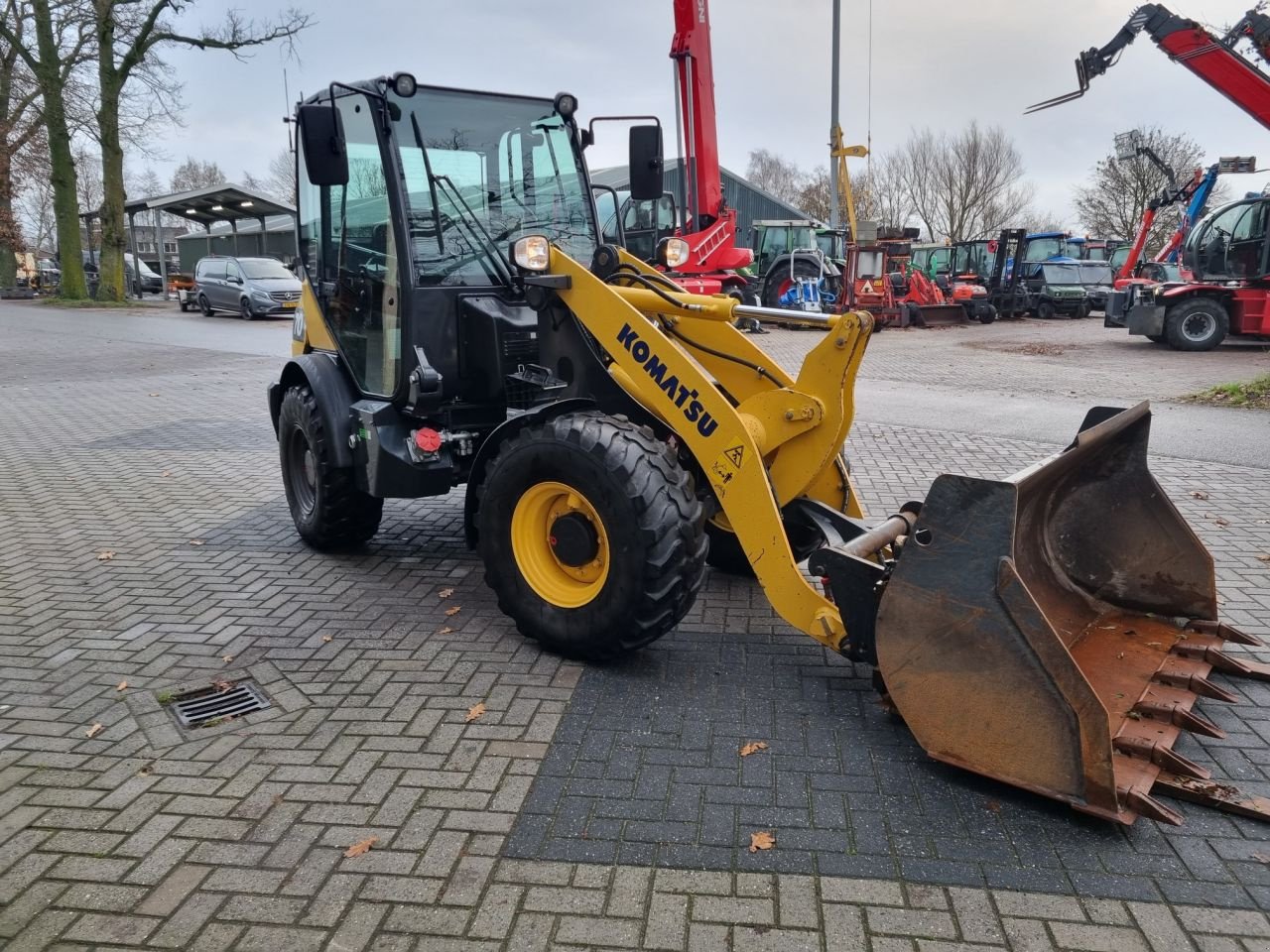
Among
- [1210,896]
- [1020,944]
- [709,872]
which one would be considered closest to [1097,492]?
[1210,896]

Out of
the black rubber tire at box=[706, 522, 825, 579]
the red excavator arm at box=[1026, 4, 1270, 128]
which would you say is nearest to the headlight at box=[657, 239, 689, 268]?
the black rubber tire at box=[706, 522, 825, 579]

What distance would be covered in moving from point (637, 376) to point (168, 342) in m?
19.2

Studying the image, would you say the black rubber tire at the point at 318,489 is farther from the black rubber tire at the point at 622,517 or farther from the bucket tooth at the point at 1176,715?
the bucket tooth at the point at 1176,715

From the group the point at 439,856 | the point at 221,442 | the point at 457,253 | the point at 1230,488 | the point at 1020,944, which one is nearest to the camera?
the point at 1020,944

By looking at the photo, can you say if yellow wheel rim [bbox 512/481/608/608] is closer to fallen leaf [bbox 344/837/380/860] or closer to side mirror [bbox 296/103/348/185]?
fallen leaf [bbox 344/837/380/860]

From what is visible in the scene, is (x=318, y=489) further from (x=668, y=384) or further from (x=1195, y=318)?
(x=1195, y=318)

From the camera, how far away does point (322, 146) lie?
456cm

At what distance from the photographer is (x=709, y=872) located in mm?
2850

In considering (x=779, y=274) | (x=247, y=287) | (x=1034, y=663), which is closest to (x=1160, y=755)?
(x=1034, y=663)

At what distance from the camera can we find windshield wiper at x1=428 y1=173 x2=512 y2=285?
16.3 ft

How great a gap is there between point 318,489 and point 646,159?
2.80 m

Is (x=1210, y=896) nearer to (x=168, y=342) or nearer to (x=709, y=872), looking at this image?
(x=709, y=872)

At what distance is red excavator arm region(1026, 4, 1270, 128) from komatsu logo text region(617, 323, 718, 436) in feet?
51.1

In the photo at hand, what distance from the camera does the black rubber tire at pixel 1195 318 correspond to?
57.7 feet
